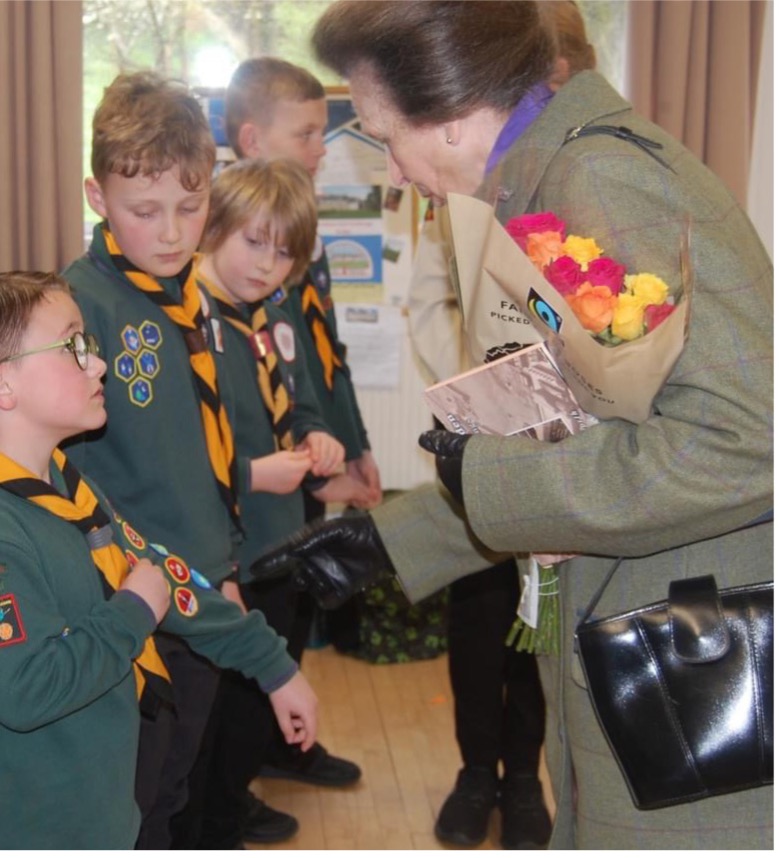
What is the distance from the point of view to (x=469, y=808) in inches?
117

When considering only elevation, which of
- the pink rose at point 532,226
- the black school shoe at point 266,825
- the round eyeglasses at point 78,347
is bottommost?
the black school shoe at point 266,825

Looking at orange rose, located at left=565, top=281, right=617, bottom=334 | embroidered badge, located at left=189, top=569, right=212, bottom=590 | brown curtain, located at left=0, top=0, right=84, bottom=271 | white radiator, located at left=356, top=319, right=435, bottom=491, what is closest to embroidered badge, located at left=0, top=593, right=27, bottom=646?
embroidered badge, located at left=189, top=569, right=212, bottom=590

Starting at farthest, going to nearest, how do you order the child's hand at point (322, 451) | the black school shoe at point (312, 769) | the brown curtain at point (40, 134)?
the brown curtain at point (40, 134) < the black school shoe at point (312, 769) < the child's hand at point (322, 451)

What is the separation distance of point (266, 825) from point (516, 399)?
1844 mm

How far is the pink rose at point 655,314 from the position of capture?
131 cm

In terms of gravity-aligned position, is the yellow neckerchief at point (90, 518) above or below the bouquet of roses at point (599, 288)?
→ below

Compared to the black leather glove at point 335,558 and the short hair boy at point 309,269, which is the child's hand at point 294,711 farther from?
the short hair boy at point 309,269

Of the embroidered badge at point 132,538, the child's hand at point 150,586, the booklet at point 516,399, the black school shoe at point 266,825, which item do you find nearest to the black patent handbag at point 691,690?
the booklet at point 516,399

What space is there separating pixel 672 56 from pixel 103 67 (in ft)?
6.45

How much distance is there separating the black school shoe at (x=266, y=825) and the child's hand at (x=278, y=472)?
943mm

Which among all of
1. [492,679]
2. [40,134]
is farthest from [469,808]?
[40,134]

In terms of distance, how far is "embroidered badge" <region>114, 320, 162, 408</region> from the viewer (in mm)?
2064

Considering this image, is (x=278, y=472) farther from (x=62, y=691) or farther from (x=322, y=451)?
(x=62, y=691)

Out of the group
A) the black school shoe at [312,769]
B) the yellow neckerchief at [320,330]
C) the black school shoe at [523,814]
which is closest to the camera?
the black school shoe at [523,814]
